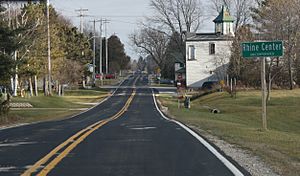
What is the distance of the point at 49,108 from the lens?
1919 inches

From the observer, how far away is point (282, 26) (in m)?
51.0

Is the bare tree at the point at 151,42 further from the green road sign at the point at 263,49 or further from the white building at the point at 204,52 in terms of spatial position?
the green road sign at the point at 263,49

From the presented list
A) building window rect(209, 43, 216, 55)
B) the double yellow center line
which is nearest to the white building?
building window rect(209, 43, 216, 55)

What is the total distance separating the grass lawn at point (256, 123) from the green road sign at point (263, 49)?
8.95 ft

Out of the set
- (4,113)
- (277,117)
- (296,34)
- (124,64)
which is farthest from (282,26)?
(124,64)

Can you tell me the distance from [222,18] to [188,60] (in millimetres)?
8921

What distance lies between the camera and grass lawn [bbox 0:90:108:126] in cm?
3491

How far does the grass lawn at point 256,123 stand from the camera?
1160cm

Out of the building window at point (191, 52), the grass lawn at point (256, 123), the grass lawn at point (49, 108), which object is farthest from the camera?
the building window at point (191, 52)

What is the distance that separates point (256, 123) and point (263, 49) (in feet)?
57.3

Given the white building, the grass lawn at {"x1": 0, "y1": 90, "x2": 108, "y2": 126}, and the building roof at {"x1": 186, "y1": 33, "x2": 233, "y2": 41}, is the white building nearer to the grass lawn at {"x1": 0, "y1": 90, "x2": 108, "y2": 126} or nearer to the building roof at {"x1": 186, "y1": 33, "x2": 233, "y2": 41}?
the building roof at {"x1": 186, "y1": 33, "x2": 233, "y2": 41}

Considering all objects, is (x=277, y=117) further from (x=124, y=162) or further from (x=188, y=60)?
(x=188, y=60)

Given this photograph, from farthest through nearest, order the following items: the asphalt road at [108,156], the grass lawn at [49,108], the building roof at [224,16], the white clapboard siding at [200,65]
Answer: the building roof at [224,16] → the white clapboard siding at [200,65] → the grass lawn at [49,108] → the asphalt road at [108,156]

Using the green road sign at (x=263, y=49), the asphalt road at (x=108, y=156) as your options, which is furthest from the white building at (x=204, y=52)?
the asphalt road at (x=108, y=156)
